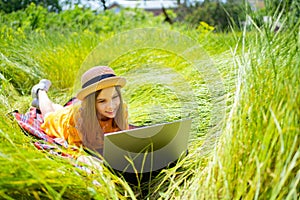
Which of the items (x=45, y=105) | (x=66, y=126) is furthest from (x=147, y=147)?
(x=45, y=105)

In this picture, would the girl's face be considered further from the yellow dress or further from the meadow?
the meadow

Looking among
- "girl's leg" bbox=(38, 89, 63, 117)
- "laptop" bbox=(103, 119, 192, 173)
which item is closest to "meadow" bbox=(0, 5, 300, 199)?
"laptop" bbox=(103, 119, 192, 173)

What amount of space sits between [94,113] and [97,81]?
17 centimetres

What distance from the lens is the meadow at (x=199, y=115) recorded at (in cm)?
129

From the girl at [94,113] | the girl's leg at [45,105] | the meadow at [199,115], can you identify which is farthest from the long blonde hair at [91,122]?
the girl's leg at [45,105]

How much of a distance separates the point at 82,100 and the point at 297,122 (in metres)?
1.23

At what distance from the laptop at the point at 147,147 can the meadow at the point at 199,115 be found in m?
0.06

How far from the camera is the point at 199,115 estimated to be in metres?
2.44

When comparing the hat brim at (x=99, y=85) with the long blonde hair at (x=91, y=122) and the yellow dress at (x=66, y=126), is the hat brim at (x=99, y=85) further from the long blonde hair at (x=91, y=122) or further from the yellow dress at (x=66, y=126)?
the yellow dress at (x=66, y=126)

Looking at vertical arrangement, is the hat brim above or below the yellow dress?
above

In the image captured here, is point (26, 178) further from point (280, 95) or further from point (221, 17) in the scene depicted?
point (221, 17)

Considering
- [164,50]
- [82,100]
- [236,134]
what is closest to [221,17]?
[164,50]

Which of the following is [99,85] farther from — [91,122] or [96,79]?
[91,122]

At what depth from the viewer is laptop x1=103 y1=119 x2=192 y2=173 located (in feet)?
5.95
